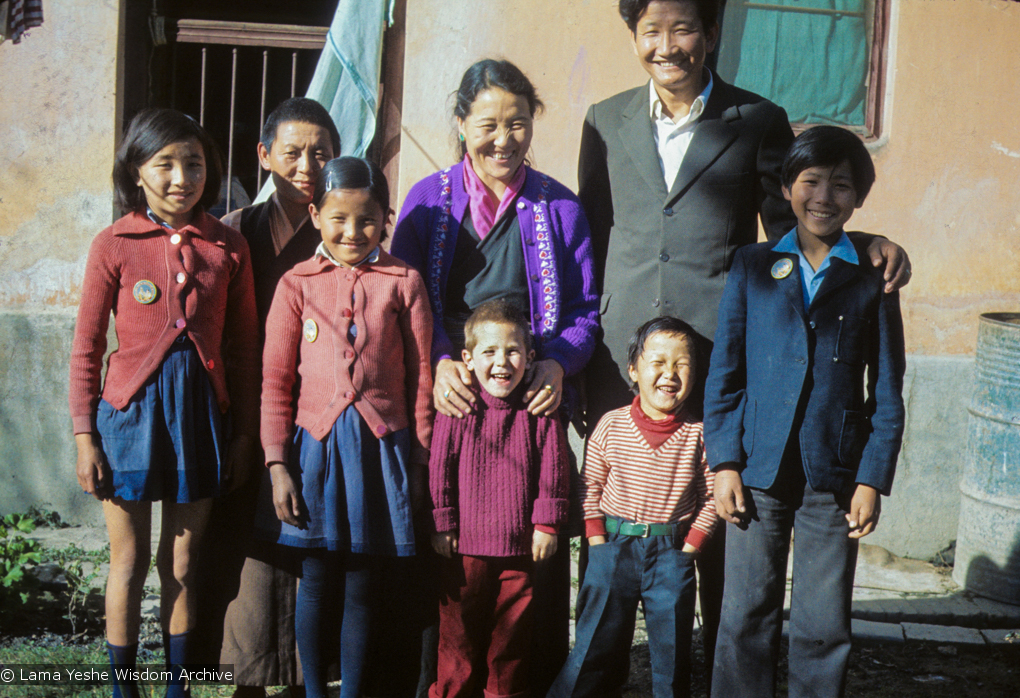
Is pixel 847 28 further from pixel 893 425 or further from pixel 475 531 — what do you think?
pixel 475 531

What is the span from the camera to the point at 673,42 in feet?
8.82

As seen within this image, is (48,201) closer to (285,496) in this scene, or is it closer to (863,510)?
(285,496)

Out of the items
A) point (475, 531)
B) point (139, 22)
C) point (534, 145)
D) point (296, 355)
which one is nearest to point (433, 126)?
point (534, 145)

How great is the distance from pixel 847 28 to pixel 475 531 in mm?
3707

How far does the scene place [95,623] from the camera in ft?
12.2

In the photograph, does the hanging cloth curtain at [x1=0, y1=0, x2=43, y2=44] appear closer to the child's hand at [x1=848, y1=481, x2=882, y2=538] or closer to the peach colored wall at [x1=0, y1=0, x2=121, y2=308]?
the peach colored wall at [x1=0, y1=0, x2=121, y2=308]

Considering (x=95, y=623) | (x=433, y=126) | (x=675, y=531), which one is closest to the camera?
(x=675, y=531)

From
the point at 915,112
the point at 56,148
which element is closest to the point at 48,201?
the point at 56,148

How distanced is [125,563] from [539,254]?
153cm

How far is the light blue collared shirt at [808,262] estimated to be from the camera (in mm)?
2516

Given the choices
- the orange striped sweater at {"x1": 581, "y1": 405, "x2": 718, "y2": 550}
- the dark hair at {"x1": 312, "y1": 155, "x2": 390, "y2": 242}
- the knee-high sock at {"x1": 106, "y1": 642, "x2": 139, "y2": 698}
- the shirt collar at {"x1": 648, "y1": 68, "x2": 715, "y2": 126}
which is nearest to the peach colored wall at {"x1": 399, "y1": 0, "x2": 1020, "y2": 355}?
the shirt collar at {"x1": 648, "y1": 68, "x2": 715, "y2": 126}

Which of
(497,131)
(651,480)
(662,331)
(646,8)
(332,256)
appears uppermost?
(646,8)

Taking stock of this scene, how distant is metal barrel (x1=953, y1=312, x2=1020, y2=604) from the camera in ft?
13.9

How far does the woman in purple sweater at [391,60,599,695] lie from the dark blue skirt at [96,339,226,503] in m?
0.70
